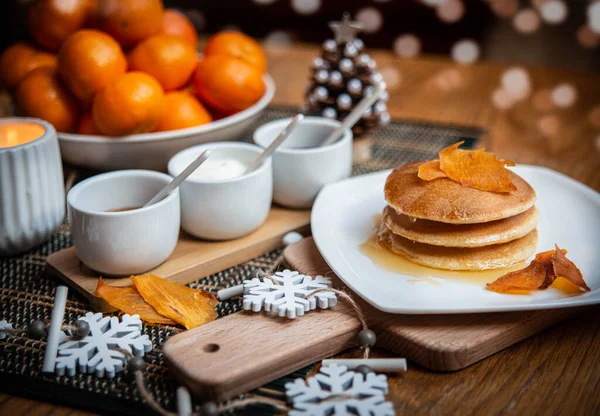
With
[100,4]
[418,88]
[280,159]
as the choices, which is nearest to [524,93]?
[418,88]

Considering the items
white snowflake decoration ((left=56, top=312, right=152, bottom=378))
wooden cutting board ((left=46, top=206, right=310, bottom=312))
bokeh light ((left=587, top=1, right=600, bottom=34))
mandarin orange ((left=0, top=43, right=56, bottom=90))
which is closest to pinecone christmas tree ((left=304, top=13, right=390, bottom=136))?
wooden cutting board ((left=46, top=206, right=310, bottom=312))

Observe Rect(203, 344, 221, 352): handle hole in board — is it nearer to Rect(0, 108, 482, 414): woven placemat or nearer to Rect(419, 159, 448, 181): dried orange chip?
Rect(0, 108, 482, 414): woven placemat

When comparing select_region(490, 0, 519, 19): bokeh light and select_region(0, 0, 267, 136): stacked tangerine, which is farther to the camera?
select_region(490, 0, 519, 19): bokeh light

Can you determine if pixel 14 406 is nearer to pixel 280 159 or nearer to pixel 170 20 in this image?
pixel 280 159

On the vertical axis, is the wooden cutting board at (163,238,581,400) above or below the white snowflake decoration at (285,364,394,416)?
above

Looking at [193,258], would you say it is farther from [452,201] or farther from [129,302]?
[452,201]

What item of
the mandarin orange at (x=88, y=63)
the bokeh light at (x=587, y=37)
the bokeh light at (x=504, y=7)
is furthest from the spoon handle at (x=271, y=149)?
the bokeh light at (x=587, y=37)

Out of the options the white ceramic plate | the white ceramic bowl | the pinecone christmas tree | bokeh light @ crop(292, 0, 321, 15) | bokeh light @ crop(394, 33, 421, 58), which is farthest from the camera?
bokeh light @ crop(394, 33, 421, 58)
